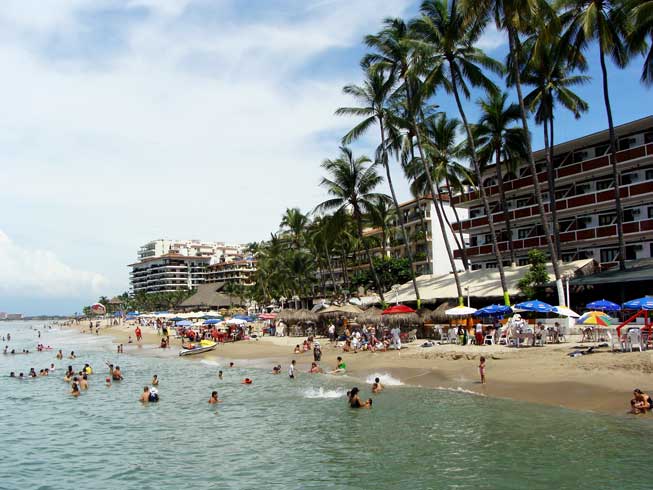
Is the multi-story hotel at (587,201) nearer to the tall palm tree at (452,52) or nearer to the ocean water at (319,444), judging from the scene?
the tall palm tree at (452,52)

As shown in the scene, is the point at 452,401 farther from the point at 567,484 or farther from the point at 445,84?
the point at 445,84

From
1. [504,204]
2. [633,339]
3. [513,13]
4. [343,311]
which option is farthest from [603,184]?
[633,339]

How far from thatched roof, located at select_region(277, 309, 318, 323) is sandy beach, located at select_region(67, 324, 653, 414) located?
527 inches

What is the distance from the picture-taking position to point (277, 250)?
282 feet

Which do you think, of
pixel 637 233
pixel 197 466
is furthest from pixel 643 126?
pixel 197 466

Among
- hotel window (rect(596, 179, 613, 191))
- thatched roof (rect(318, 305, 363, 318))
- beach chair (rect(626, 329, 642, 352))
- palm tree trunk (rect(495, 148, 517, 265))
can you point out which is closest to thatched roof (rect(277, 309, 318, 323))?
thatched roof (rect(318, 305, 363, 318))

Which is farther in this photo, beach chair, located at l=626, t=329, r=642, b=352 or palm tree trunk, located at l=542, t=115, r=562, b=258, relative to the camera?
palm tree trunk, located at l=542, t=115, r=562, b=258

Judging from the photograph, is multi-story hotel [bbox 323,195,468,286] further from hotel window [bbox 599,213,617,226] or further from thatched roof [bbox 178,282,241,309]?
thatched roof [bbox 178,282,241,309]

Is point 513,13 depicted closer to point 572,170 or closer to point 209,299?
point 572,170

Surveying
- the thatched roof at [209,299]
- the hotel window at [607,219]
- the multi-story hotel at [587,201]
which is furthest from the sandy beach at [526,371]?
the thatched roof at [209,299]

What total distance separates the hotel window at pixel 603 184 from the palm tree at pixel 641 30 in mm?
12112

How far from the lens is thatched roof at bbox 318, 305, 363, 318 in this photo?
1641 inches

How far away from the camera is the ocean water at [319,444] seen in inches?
510

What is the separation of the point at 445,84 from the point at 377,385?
2142 centimetres
